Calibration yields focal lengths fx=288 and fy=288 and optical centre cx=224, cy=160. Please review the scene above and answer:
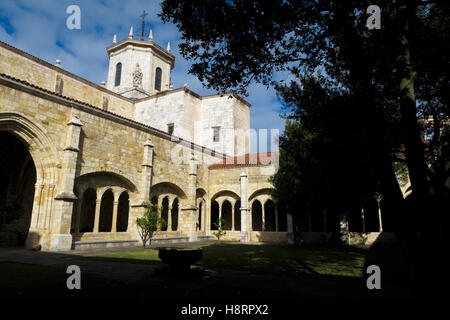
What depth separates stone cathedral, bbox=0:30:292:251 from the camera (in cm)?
1148

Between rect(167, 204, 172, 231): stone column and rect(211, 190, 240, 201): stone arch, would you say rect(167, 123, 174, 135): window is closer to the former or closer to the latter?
rect(211, 190, 240, 201): stone arch

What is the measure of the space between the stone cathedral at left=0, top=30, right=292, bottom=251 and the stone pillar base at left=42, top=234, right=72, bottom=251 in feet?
0.13

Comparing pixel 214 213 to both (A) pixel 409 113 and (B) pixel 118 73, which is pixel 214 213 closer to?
(B) pixel 118 73

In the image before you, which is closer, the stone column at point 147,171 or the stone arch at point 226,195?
the stone column at point 147,171

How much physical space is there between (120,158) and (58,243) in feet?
16.3

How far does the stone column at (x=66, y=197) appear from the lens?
11.3m

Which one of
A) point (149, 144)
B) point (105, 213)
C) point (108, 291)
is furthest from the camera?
point (105, 213)

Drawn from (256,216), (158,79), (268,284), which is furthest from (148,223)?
(158,79)

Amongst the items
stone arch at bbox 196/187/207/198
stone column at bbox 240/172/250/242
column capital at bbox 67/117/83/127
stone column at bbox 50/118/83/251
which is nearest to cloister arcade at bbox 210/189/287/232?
stone column at bbox 240/172/250/242

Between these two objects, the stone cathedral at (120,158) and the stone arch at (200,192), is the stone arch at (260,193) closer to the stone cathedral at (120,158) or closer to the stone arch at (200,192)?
the stone cathedral at (120,158)

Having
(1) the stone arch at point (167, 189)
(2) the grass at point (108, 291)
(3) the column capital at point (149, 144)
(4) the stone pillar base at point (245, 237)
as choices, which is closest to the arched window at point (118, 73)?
(3) the column capital at point (149, 144)

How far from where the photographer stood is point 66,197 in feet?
37.8

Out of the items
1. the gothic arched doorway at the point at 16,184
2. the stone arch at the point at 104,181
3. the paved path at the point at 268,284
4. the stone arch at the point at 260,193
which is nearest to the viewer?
the paved path at the point at 268,284
